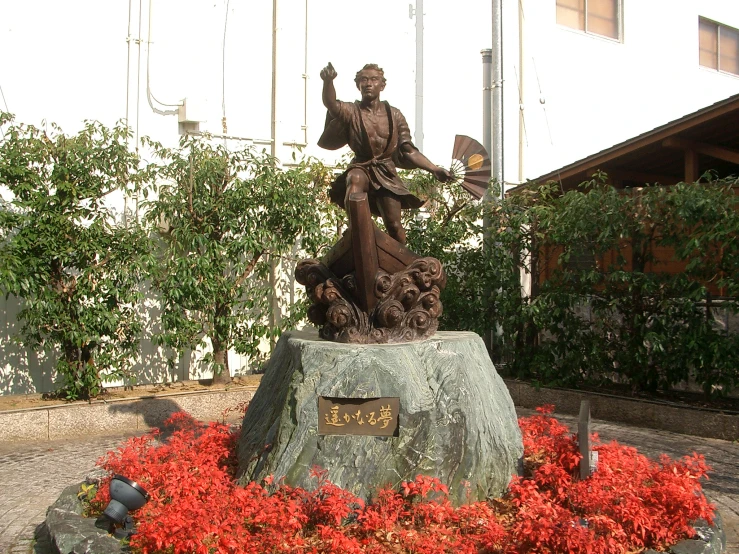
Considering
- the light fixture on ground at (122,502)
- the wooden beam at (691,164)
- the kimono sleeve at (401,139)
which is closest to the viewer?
the light fixture on ground at (122,502)

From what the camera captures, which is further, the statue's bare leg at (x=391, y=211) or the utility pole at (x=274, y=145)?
the utility pole at (x=274, y=145)

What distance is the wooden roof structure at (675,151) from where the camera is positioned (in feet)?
34.3

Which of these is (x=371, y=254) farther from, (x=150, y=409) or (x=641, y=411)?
(x=641, y=411)

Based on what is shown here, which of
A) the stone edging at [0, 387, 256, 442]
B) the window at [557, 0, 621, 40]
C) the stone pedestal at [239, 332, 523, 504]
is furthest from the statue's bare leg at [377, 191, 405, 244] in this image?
the window at [557, 0, 621, 40]

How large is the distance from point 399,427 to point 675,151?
8.84 meters

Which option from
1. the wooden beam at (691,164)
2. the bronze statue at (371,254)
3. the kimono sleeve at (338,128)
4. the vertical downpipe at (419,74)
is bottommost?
the bronze statue at (371,254)

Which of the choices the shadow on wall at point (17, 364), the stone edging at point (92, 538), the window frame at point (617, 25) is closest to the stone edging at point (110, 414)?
the shadow on wall at point (17, 364)

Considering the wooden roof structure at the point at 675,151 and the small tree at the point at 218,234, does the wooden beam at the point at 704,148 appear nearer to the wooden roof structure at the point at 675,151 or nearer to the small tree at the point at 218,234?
the wooden roof structure at the point at 675,151

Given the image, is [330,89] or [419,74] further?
[419,74]

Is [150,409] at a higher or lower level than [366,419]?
lower

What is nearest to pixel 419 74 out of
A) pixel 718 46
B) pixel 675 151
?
pixel 675 151

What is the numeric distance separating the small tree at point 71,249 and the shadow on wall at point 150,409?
0.39 m

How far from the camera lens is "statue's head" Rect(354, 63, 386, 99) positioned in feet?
20.1

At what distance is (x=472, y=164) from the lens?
12.6m
